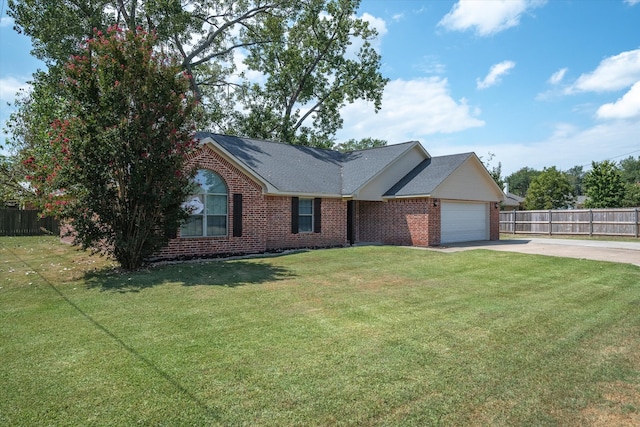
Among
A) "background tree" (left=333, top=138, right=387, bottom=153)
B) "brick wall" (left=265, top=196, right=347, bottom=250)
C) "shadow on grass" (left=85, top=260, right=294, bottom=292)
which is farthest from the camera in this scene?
"background tree" (left=333, top=138, right=387, bottom=153)

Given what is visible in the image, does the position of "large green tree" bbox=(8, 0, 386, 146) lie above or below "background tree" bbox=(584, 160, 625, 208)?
above

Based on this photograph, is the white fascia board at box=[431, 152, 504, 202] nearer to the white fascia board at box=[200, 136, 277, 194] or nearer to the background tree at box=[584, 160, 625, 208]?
the white fascia board at box=[200, 136, 277, 194]

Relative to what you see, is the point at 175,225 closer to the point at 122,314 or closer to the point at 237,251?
the point at 237,251

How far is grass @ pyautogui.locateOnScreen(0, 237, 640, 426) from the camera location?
3.55m

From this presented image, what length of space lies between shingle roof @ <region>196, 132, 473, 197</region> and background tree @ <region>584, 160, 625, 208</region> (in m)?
23.3

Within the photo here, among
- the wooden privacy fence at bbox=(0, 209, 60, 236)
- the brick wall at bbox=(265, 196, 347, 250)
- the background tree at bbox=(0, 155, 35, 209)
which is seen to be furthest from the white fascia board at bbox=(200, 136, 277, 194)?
the wooden privacy fence at bbox=(0, 209, 60, 236)

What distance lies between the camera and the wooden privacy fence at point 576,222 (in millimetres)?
23453

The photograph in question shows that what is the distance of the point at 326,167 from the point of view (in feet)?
65.0

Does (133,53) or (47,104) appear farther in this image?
(47,104)

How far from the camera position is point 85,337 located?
212 inches

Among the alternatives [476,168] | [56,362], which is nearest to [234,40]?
[476,168]

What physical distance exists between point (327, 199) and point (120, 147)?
8936mm

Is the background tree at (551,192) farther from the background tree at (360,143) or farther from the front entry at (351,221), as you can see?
the front entry at (351,221)

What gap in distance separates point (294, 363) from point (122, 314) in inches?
137
